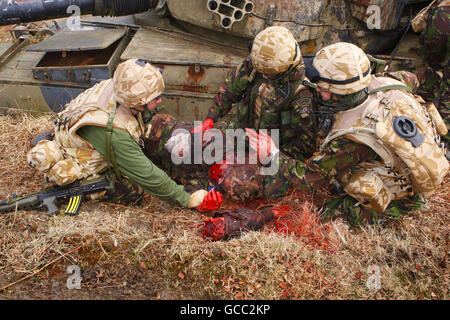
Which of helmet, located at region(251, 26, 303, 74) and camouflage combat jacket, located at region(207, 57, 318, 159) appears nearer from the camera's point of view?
helmet, located at region(251, 26, 303, 74)

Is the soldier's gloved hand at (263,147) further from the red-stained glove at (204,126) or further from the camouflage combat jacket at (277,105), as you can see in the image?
the red-stained glove at (204,126)

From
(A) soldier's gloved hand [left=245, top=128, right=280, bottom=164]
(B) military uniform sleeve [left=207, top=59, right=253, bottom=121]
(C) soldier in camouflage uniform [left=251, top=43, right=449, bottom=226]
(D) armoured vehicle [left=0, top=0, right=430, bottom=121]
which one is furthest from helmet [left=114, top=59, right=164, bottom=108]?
(D) armoured vehicle [left=0, top=0, right=430, bottom=121]

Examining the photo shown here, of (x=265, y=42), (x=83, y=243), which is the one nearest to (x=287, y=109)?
(x=265, y=42)

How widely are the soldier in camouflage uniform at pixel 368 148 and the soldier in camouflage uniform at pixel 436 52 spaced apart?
1388mm

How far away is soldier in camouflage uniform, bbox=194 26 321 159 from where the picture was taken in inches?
143

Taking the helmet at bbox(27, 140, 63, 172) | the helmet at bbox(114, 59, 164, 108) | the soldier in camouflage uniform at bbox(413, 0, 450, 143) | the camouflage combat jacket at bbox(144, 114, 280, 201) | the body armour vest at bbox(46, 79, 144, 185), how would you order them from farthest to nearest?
the soldier in camouflage uniform at bbox(413, 0, 450, 143), the camouflage combat jacket at bbox(144, 114, 280, 201), the helmet at bbox(27, 140, 63, 172), the body armour vest at bbox(46, 79, 144, 185), the helmet at bbox(114, 59, 164, 108)

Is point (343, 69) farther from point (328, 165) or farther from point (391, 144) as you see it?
point (328, 165)

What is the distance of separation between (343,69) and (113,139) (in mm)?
2023

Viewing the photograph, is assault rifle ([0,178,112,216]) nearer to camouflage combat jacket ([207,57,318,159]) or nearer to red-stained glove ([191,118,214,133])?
red-stained glove ([191,118,214,133])

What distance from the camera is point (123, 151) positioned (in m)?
3.26

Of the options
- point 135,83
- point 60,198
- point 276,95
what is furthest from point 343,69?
point 60,198

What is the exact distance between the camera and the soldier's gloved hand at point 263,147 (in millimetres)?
3714

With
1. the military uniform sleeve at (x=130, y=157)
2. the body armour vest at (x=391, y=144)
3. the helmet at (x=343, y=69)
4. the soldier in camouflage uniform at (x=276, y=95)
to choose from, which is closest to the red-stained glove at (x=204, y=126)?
the soldier in camouflage uniform at (x=276, y=95)

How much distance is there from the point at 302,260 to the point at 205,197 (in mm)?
1140
